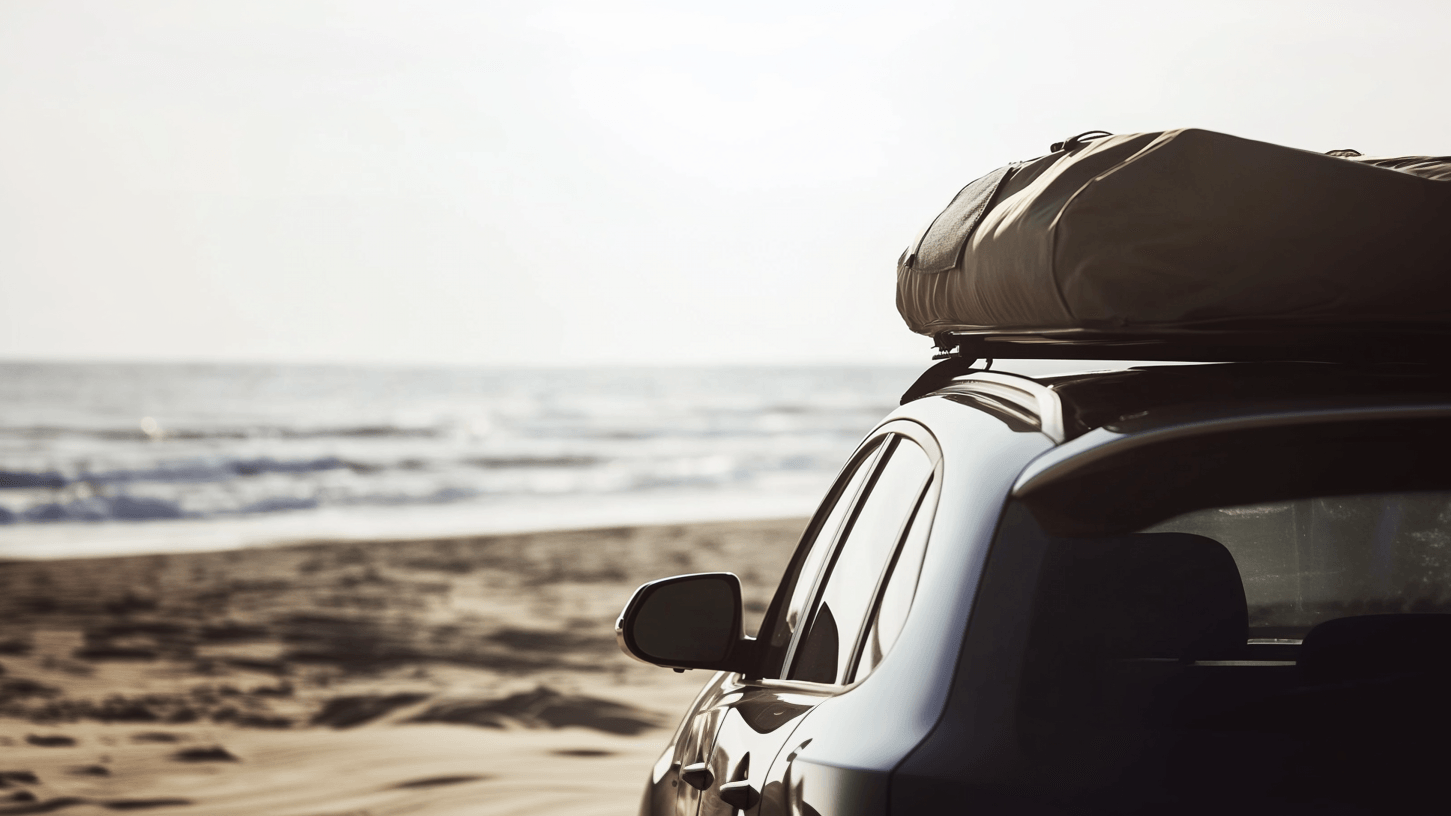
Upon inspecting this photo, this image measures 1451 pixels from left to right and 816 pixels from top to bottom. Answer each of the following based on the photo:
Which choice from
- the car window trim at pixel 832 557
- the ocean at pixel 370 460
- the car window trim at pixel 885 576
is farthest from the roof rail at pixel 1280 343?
the ocean at pixel 370 460

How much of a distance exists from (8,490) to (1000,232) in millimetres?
23043

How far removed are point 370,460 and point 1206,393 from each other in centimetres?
2647

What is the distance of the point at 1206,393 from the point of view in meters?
1.42

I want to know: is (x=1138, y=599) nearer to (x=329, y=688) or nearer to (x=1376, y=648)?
(x=1376, y=648)

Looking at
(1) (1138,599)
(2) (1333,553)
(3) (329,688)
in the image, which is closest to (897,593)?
(1) (1138,599)

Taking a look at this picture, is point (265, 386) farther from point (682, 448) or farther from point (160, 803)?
point (160, 803)

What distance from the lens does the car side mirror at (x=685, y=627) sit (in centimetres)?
233

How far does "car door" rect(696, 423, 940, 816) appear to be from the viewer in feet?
5.56

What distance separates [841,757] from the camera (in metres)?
1.35

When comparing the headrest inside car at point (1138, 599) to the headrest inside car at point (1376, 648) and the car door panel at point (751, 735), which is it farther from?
the car door panel at point (751, 735)

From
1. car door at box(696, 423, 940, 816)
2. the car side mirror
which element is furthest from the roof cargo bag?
the car side mirror

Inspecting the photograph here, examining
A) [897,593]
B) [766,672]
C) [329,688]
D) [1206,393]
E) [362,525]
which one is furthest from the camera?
[362,525]

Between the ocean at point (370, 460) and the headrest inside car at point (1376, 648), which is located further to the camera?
A: the ocean at point (370, 460)

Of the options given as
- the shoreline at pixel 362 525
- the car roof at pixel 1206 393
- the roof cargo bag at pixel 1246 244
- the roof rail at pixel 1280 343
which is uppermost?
the roof cargo bag at pixel 1246 244
